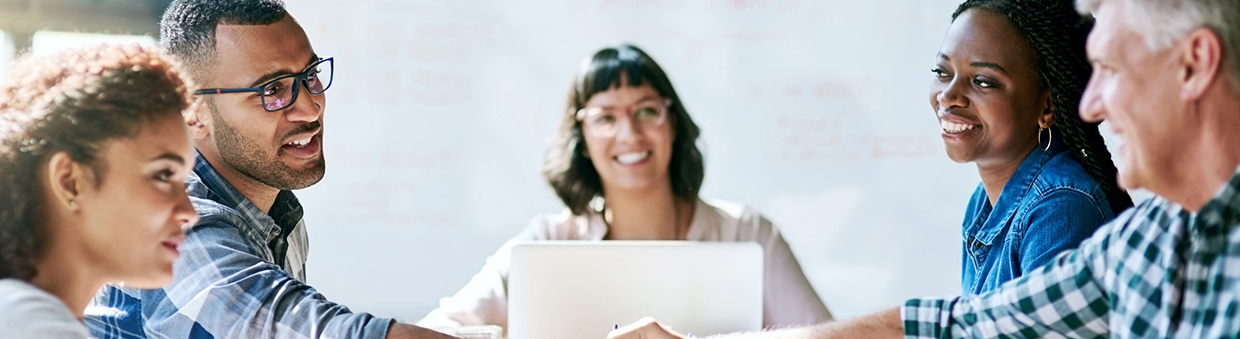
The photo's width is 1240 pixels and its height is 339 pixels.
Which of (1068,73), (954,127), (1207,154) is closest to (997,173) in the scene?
(954,127)

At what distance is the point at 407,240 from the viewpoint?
147 inches

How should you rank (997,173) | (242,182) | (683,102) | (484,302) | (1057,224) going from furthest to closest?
(683,102), (484,302), (997,173), (242,182), (1057,224)

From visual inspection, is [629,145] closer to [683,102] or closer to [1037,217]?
[683,102]

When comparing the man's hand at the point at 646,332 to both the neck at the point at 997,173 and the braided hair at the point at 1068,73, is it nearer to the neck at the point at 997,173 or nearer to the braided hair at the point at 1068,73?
the neck at the point at 997,173

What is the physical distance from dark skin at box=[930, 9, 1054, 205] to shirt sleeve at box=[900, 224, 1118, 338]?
50cm

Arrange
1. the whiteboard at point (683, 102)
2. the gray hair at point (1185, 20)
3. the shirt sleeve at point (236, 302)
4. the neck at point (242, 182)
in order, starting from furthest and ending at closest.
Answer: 1. the whiteboard at point (683, 102)
2. the neck at point (242, 182)
3. the shirt sleeve at point (236, 302)
4. the gray hair at point (1185, 20)

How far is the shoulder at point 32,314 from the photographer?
1082 millimetres

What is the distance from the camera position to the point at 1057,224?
167cm

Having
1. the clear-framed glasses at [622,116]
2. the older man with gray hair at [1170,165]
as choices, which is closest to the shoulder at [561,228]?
the clear-framed glasses at [622,116]

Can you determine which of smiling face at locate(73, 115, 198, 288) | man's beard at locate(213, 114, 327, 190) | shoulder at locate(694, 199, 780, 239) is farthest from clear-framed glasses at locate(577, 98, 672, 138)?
smiling face at locate(73, 115, 198, 288)

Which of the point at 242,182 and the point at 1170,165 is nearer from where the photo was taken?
the point at 1170,165

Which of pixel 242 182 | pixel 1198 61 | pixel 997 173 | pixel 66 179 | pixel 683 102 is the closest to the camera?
pixel 1198 61

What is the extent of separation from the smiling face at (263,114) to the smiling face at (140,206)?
16.6 inches

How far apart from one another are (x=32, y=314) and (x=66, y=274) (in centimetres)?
10
